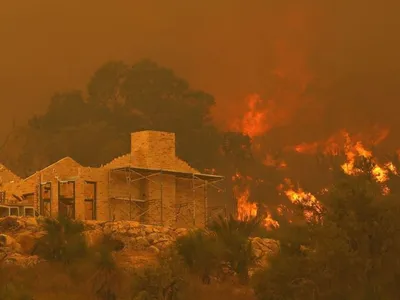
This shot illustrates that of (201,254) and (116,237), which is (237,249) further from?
(116,237)

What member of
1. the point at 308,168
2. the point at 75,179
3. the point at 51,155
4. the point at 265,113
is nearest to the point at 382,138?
the point at 308,168

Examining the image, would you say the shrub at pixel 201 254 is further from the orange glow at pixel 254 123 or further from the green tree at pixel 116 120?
the orange glow at pixel 254 123

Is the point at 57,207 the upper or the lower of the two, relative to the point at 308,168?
lower

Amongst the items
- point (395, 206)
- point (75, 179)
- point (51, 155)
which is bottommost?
point (395, 206)

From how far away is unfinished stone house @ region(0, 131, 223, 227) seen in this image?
154ft

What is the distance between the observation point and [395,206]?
2972 cm

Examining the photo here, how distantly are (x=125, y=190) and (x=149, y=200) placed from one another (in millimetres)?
1495

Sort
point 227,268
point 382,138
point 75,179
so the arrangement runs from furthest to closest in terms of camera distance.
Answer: point 382,138 → point 75,179 → point 227,268

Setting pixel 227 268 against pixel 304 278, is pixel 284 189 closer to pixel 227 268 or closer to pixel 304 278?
Result: pixel 227 268

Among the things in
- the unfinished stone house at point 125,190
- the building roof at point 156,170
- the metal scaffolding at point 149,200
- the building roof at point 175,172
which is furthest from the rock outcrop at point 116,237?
the building roof at point 156,170

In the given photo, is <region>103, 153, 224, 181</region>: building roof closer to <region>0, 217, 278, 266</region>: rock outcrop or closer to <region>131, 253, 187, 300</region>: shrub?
<region>0, 217, 278, 266</region>: rock outcrop

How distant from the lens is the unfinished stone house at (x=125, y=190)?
154 ft

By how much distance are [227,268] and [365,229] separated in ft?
29.6

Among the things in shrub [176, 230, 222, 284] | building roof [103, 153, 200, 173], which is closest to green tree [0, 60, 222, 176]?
building roof [103, 153, 200, 173]
